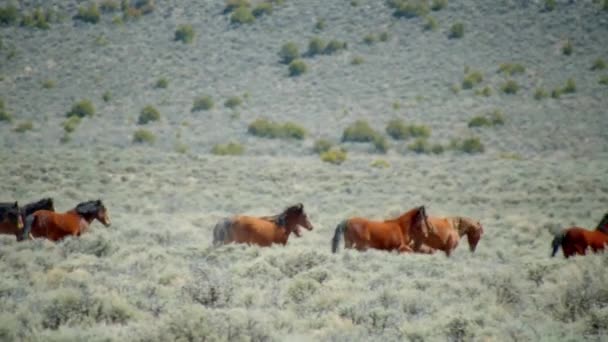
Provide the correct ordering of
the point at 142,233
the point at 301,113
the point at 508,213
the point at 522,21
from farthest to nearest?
the point at 522,21 → the point at 301,113 → the point at 508,213 → the point at 142,233

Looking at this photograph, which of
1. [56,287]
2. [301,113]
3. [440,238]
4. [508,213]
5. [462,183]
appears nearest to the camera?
[56,287]

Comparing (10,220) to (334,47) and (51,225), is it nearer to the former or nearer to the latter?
(51,225)

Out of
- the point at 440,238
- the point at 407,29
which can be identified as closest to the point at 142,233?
the point at 440,238

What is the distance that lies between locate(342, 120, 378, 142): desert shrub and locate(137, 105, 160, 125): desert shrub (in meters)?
12.6

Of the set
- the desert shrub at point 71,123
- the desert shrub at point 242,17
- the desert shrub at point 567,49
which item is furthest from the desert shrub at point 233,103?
the desert shrub at point 567,49

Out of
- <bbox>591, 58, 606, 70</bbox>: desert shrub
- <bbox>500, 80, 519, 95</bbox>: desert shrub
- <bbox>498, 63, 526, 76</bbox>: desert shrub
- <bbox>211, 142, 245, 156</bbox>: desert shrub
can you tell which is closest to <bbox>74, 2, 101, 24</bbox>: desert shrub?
<bbox>211, 142, 245, 156</bbox>: desert shrub

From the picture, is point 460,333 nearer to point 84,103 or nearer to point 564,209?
point 564,209

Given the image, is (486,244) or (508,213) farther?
(508,213)

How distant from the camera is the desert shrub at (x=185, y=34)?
59.5m

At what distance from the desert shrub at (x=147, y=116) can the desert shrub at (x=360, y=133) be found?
41.2ft

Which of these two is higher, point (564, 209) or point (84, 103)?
point (84, 103)

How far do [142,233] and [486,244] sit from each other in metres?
8.22

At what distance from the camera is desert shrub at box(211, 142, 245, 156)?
42.6 metres

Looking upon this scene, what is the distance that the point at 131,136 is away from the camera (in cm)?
4659
